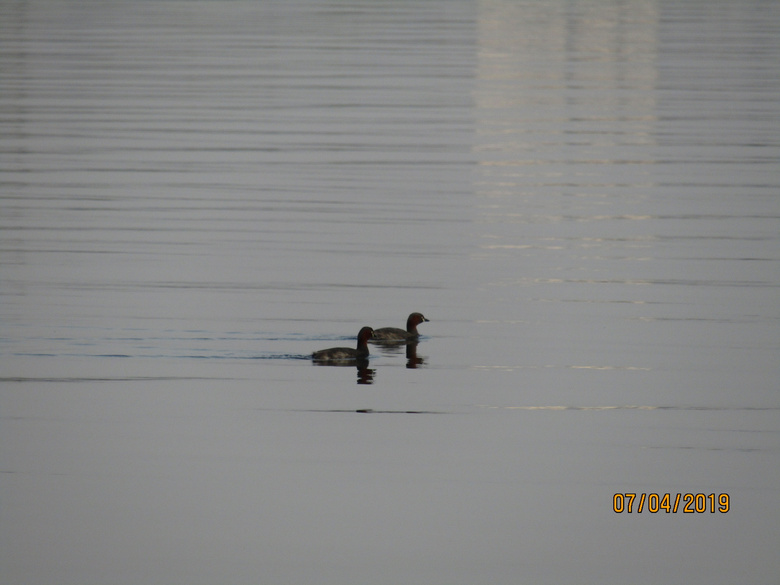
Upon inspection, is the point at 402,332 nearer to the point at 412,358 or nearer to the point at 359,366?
the point at 412,358

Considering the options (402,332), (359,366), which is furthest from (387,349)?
(359,366)

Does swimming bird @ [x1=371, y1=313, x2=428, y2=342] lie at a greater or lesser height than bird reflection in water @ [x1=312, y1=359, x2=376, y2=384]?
greater

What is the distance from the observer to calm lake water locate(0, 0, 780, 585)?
8.97m

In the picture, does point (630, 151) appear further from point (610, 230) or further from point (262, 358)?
point (262, 358)

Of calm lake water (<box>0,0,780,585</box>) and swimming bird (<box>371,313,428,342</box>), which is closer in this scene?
calm lake water (<box>0,0,780,585</box>)

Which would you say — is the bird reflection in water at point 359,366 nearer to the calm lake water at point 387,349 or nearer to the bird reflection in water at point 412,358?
the calm lake water at point 387,349

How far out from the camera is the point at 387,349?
45.1 feet

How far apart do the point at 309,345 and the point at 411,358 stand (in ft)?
3.41

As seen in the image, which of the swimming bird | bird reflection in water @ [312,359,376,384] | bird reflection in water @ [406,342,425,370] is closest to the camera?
bird reflection in water @ [312,359,376,384]

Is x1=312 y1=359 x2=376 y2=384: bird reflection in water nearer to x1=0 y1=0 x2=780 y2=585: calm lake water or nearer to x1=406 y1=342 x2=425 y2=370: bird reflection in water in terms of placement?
x1=0 y1=0 x2=780 y2=585: calm lake water

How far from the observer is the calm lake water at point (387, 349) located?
29.4 ft

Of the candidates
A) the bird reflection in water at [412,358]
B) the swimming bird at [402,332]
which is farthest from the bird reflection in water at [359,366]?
the swimming bird at [402,332]

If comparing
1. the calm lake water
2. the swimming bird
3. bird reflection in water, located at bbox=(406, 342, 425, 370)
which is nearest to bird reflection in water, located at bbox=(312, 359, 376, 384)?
the calm lake water

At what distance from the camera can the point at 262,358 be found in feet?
42.9
